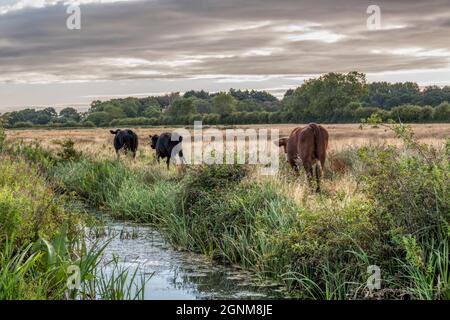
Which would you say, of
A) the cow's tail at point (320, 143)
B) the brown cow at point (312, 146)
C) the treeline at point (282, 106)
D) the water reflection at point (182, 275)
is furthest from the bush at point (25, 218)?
the treeline at point (282, 106)

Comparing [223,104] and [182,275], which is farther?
[223,104]

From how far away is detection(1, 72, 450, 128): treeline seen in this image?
64188mm

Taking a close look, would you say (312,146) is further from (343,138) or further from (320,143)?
(343,138)

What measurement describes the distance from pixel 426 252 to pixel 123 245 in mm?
5482

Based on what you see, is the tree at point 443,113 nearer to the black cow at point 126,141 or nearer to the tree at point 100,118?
the tree at point 100,118

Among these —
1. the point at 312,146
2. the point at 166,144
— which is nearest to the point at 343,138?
the point at 166,144

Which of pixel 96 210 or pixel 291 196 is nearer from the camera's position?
pixel 291 196

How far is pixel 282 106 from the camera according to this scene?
7150cm

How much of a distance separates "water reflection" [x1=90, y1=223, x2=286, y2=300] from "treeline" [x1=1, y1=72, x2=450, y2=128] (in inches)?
2038

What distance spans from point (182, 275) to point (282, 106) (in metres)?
63.9
